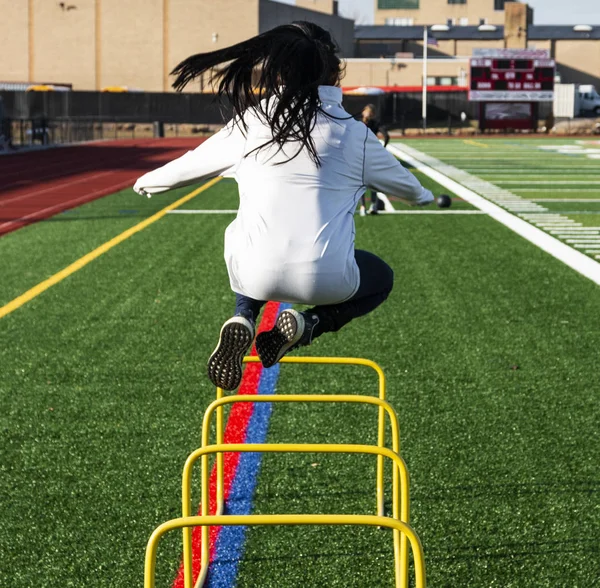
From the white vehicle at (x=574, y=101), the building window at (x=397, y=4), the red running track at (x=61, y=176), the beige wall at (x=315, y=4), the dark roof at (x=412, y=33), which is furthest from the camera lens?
the building window at (x=397, y=4)

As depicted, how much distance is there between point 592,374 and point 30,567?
14.3ft

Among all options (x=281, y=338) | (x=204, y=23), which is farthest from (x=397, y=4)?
(x=281, y=338)

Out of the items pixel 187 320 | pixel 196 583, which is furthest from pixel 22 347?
pixel 196 583

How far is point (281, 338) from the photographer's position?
154 inches

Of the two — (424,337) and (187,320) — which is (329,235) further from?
(187,320)

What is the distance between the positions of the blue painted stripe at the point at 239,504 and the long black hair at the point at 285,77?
1.62 meters

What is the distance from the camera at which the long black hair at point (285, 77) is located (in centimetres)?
354

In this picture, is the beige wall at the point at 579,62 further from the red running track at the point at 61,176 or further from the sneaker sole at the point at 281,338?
the sneaker sole at the point at 281,338

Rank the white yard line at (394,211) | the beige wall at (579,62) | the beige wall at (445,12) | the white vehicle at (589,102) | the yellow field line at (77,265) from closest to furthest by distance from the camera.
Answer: the yellow field line at (77,265) < the white yard line at (394,211) < the white vehicle at (589,102) < the beige wall at (579,62) < the beige wall at (445,12)

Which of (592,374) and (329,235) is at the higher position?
(329,235)

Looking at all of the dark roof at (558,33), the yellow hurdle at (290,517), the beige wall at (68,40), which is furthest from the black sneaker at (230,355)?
the dark roof at (558,33)

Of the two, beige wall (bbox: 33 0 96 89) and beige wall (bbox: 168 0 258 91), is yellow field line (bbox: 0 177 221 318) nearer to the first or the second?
beige wall (bbox: 168 0 258 91)

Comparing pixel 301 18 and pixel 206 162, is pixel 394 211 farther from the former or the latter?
pixel 301 18

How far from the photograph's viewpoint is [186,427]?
6.18 m
